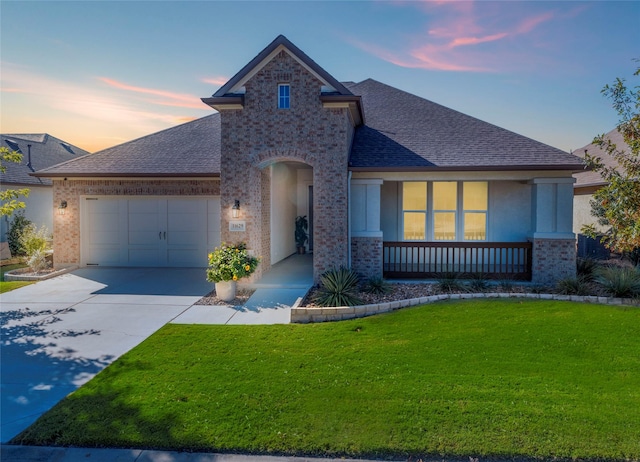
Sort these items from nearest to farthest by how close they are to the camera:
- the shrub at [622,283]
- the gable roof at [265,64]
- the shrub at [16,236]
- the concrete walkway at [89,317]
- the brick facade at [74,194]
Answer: the concrete walkway at [89,317] → the shrub at [622,283] → the gable roof at [265,64] → the brick facade at [74,194] → the shrub at [16,236]

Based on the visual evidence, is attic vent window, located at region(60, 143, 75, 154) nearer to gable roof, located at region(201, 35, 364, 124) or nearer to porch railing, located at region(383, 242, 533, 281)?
gable roof, located at region(201, 35, 364, 124)

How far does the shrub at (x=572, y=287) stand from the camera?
32.2ft

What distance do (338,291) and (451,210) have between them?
5773 millimetres

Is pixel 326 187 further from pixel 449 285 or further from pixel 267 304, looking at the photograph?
pixel 449 285

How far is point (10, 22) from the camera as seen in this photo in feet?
32.2

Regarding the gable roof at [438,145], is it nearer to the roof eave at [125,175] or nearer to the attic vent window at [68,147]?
the roof eave at [125,175]

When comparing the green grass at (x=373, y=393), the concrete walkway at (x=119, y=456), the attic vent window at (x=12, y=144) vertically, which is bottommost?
the concrete walkway at (x=119, y=456)

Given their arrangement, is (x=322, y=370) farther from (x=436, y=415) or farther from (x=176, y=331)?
(x=176, y=331)

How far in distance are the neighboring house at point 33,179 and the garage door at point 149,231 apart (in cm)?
381

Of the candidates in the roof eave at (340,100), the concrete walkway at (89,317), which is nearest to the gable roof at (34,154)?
the concrete walkway at (89,317)

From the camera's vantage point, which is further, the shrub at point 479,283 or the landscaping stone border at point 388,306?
the shrub at point 479,283

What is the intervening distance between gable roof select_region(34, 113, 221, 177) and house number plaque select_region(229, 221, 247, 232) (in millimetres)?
2889

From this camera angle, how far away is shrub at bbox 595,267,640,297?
365 inches

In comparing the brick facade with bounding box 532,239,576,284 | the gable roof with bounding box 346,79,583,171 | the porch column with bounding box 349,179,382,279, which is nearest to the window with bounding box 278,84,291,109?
the gable roof with bounding box 346,79,583,171
